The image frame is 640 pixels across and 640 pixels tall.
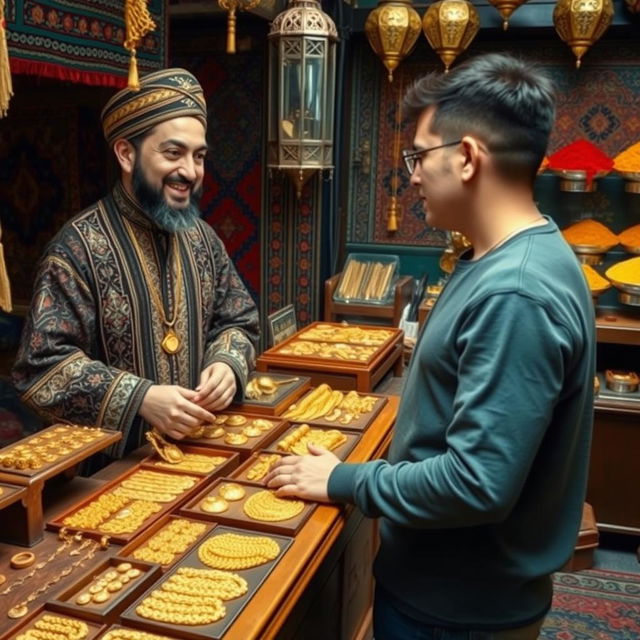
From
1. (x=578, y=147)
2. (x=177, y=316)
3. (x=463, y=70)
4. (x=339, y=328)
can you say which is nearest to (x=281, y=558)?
(x=463, y=70)

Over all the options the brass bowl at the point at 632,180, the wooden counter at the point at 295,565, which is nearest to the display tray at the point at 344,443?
the wooden counter at the point at 295,565

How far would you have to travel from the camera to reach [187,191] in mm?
2334

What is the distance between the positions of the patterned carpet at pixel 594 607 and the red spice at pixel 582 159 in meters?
2.16

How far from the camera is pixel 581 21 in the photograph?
13.4 feet

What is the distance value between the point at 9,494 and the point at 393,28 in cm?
366

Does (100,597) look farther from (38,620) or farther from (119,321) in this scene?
(119,321)

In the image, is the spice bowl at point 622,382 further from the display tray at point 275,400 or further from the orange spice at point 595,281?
the display tray at point 275,400

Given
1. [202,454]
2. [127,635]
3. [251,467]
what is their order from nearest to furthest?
1. [127,635]
2. [251,467]
3. [202,454]

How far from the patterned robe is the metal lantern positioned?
177 cm

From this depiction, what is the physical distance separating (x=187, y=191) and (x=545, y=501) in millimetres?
1442

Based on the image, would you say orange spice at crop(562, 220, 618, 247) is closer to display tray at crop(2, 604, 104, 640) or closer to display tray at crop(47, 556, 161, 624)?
display tray at crop(47, 556, 161, 624)

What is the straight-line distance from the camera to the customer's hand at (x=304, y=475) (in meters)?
1.67

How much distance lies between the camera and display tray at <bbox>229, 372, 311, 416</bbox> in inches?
90.8

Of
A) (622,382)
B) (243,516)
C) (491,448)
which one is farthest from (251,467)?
(622,382)
